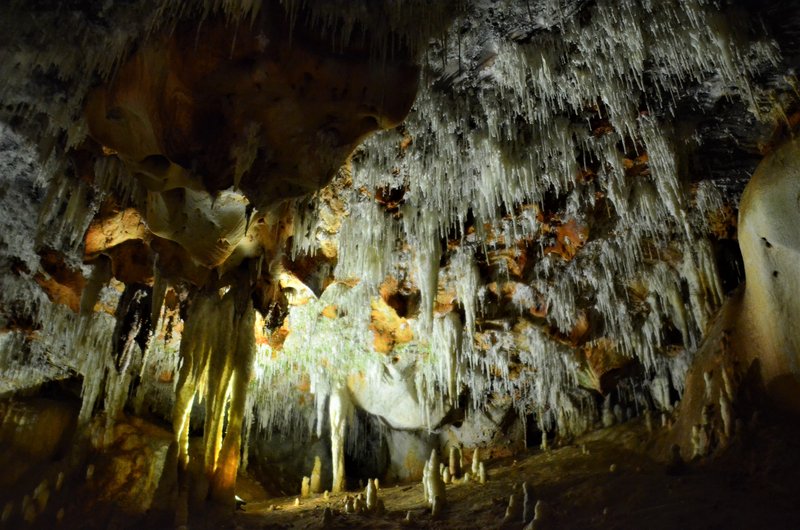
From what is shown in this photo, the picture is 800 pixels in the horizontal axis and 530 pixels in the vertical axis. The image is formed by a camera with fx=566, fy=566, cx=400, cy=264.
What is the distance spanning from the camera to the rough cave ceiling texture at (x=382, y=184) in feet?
16.3

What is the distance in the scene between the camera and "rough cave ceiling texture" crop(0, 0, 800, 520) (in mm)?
4953

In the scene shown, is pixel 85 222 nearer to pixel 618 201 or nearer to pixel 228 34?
pixel 228 34

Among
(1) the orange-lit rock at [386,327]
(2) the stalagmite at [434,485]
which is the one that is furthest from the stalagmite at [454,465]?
(1) the orange-lit rock at [386,327]

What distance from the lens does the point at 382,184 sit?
739 cm

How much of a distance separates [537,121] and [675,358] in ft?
21.7

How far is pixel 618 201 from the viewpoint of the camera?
7.60 metres

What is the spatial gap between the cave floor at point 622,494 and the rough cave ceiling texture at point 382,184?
900mm

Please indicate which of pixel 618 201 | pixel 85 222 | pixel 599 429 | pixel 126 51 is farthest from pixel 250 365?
pixel 599 429

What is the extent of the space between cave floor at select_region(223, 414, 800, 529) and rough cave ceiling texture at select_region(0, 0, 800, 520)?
900mm

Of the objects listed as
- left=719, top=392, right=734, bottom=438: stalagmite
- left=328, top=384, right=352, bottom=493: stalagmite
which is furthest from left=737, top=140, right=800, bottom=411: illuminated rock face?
left=328, top=384, right=352, bottom=493: stalagmite

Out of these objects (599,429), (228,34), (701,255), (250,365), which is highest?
(228,34)

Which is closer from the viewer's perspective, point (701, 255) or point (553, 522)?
point (553, 522)

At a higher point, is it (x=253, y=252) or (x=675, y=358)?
(x=253, y=252)

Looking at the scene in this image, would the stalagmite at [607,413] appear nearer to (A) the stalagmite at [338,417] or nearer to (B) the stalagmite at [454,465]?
(B) the stalagmite at [454,465]
